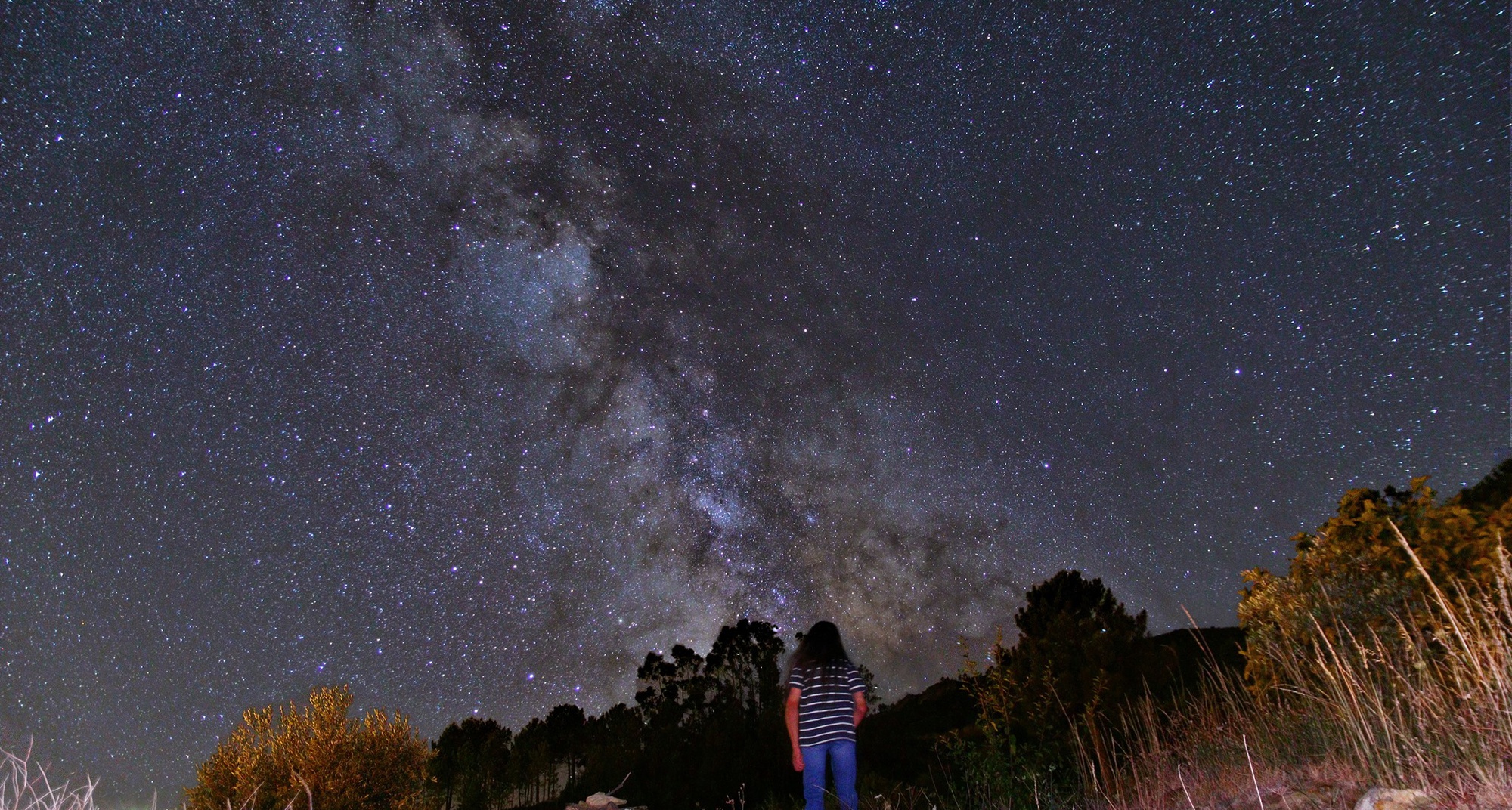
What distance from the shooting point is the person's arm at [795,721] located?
5.91 m

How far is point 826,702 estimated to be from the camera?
6008mm

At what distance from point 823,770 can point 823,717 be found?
42 cm

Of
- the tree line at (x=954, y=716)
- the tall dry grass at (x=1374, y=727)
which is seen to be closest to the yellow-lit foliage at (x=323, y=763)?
the tree line at (x=954, y=716)

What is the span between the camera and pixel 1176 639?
26.8 meters

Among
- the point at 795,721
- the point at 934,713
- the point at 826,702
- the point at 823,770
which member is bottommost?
the point at 823,770

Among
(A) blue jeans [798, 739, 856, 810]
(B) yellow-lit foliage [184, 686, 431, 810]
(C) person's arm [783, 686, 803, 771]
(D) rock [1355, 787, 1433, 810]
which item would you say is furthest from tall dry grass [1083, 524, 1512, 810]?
(B) yellow-lit foliage [184, 686, 431, 810]

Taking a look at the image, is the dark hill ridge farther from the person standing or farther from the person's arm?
the person's arm

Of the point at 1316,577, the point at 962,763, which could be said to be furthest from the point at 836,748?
the point at 1316,577

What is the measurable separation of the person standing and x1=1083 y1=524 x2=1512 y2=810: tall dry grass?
1876 mm

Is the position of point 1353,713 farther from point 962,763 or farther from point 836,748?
point 962,763

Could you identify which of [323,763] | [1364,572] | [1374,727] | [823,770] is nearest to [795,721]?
[823,770]

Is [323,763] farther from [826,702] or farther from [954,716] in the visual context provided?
[954,716]

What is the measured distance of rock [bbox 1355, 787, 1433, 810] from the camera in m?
2.94

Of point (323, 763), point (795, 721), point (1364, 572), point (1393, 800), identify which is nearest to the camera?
point (1393, 800)
